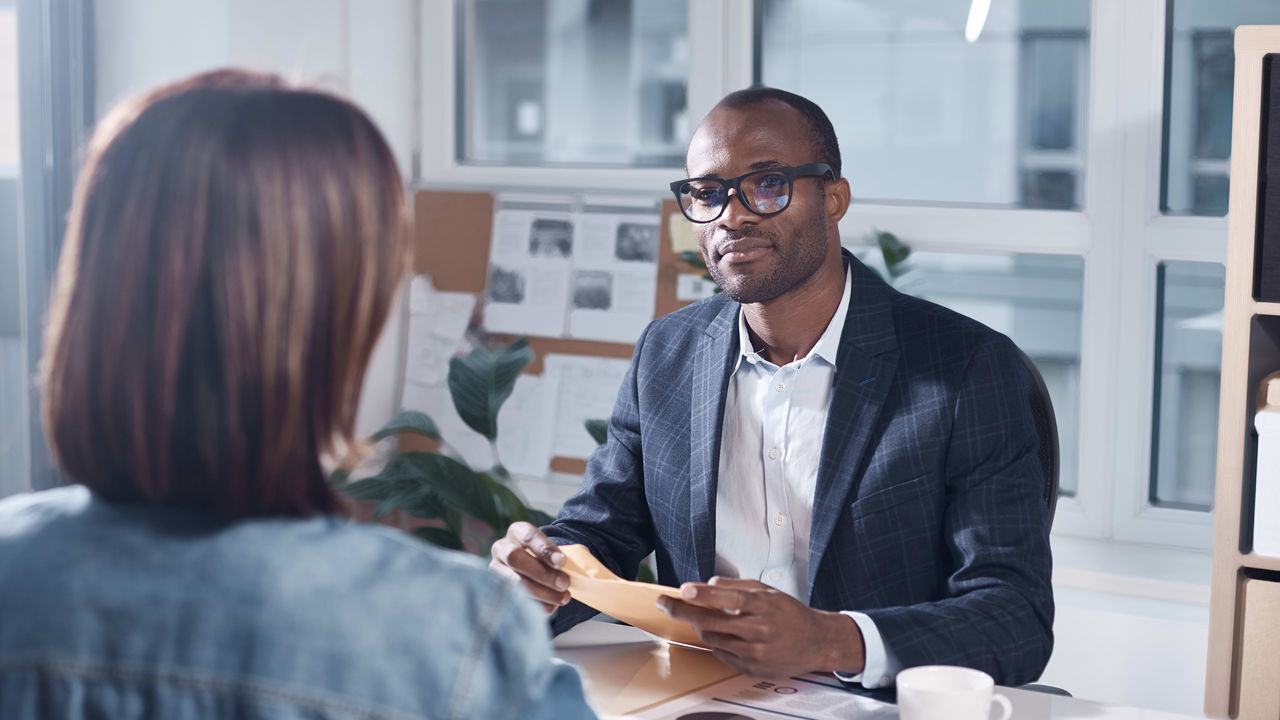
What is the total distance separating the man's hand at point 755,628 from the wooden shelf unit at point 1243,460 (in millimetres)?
893

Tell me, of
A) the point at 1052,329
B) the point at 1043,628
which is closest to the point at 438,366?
the point at 1052,329

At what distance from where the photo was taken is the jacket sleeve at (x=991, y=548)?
4.19 ft

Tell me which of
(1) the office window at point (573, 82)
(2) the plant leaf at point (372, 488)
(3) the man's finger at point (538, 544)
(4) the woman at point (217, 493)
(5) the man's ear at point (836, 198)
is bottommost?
(2) the plant leaf at point (372, 488)

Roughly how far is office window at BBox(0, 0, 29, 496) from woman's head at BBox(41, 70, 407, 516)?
203 cm

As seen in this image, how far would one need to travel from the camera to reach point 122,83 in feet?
8.67

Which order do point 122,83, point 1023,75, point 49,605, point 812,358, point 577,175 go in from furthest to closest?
point 577,175, point 122,83, point 1023,75, point 812,358, point 49,605

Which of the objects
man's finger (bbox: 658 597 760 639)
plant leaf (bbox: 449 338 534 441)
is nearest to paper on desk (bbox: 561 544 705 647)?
man's finger (bbox: 658 597 760 639)

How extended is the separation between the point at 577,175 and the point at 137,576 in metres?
2.28

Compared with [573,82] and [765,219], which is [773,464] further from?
[573,82]

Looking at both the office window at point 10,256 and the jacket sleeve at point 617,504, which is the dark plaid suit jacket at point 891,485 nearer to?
the jacket sleeve at point 617,504

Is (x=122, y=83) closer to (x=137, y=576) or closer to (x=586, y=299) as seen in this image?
(x=586, y=299)

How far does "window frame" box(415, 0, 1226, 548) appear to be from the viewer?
7.52ft

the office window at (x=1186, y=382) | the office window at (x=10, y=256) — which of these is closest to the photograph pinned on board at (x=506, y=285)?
the office window at (x=10, y=256)

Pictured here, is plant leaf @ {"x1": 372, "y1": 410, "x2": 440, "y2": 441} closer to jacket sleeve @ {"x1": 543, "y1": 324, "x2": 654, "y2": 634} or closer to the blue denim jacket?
jacket sleeve @ {"x1": 543, "y1": 324, "x2": 654, "y2": 634}
